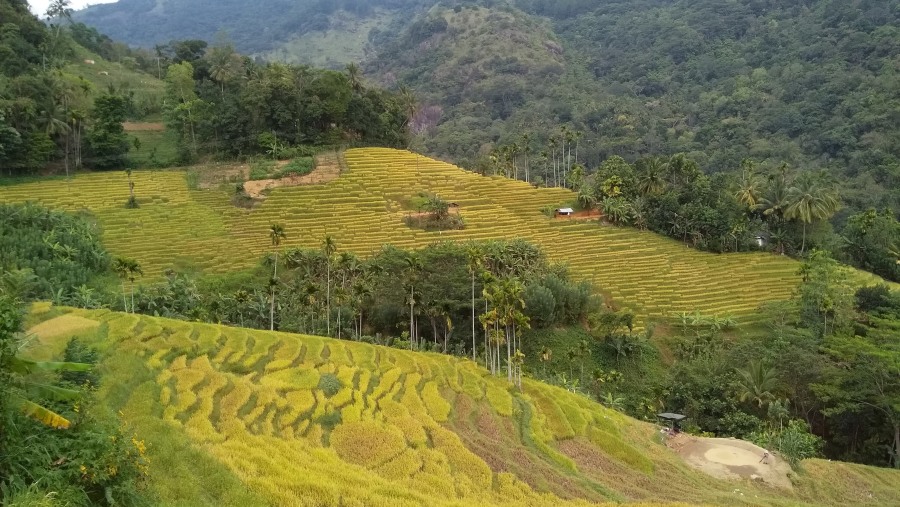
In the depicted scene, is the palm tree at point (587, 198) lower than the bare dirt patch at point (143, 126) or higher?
lower

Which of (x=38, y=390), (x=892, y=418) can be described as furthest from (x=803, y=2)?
(x=38, y=390)

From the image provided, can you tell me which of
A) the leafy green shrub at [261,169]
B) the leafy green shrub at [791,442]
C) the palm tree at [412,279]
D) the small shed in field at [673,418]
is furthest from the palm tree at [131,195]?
the leafy green shrub at [791,442]

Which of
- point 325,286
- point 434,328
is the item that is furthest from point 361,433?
point 325,286

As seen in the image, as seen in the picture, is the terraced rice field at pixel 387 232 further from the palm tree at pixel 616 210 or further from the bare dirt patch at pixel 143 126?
the bare dirt patch at pixel 143 126

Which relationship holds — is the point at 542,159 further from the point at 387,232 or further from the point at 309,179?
the point at 387,232

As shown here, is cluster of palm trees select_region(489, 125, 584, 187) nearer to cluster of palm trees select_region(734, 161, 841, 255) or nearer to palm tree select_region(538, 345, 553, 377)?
cluster of palm trees select_region(734, 161, 841, 255)

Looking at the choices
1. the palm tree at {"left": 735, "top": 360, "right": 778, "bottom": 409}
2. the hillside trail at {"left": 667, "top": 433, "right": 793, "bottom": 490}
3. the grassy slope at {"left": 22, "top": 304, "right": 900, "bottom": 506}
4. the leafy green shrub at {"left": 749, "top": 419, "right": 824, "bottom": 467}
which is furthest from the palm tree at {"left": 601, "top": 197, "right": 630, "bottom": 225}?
the hillside trail at {"left": 667, "top": 433, "right": 793, "bottom": 490}

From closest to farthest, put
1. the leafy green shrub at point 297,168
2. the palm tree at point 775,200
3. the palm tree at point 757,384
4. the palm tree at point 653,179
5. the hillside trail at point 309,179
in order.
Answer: the palm tree at point 757,384, the palm tree at point 775,200, the hillside trail at point 309,179, the palm tree at point 653,179, the leafy green shrub at point 297,168
